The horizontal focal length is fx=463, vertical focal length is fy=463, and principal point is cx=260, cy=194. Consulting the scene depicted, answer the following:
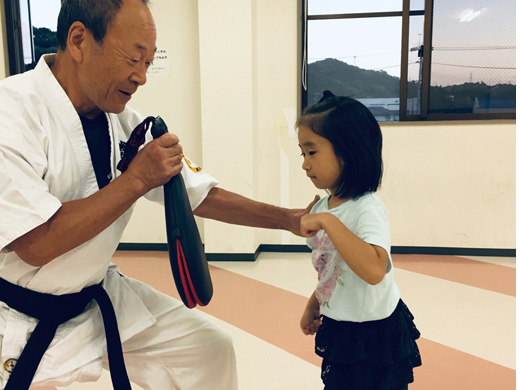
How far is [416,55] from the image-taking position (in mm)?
3443

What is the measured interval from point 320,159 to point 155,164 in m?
0.40

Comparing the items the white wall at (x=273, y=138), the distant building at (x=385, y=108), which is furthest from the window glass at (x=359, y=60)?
the white wall at (x=273, y=138)

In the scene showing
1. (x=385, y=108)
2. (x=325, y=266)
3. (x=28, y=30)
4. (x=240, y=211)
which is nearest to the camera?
(x=325, y=266)

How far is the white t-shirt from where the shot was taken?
1083 mm

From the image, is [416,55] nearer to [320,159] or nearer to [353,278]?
[320,159]

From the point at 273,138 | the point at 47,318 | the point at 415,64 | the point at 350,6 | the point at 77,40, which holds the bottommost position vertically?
the point at 47,318

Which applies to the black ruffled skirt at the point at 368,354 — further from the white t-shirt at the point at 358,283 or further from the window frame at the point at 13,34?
the window frame at the point at 13,34

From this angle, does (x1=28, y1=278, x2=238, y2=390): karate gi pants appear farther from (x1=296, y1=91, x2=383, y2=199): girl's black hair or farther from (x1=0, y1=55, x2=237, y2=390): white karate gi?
(x1=296, y1=91, x2=383, y2=199): girl's black hair

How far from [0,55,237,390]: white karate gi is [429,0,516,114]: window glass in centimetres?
269

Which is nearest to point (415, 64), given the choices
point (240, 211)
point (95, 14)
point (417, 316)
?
point (417, 316)

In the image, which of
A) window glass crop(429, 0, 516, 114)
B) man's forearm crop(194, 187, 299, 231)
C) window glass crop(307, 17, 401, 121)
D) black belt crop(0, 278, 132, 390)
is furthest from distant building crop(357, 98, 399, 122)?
black belt crop(0, 278, 132, 390)

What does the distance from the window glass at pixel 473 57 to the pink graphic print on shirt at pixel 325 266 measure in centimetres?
268

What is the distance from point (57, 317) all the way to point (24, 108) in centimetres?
50

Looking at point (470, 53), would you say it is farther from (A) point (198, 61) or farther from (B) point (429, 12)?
(A) point (198, 61)
